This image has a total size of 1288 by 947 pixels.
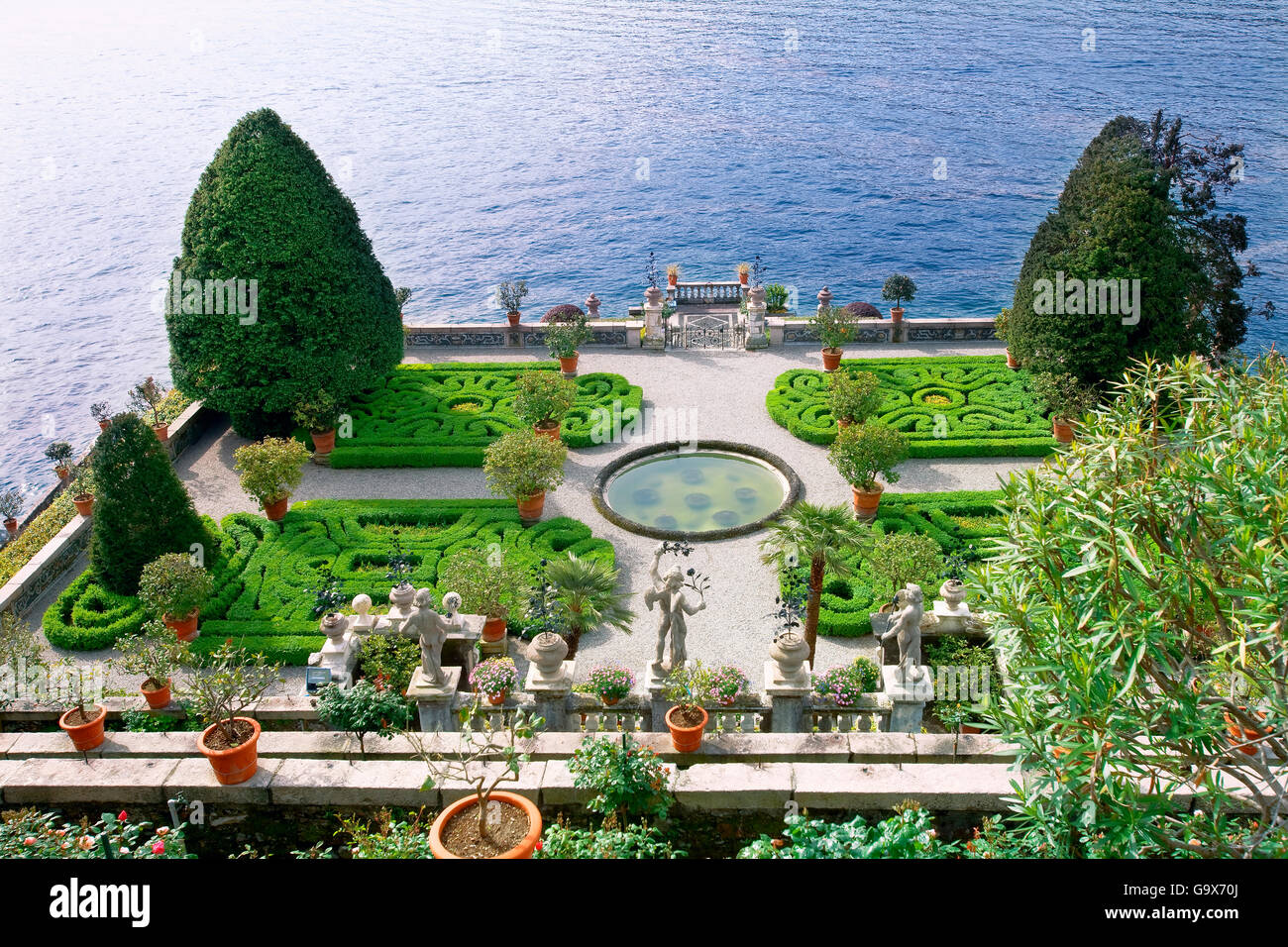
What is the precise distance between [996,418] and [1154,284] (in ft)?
17.8

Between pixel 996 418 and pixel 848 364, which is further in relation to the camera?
pixel 848 364

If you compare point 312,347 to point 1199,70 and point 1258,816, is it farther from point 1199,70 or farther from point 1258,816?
point 1199,70

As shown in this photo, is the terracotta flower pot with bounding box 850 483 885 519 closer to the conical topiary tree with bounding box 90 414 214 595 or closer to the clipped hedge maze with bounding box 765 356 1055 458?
the clipped hedge maze with bounding box 765 356 1055 458

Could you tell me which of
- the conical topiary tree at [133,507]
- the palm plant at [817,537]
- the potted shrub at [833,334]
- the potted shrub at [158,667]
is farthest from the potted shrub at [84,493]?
the potted shrub at [833,334]

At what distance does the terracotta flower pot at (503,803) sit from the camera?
10391 millimetres

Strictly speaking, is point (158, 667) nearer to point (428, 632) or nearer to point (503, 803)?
point (428, 632)

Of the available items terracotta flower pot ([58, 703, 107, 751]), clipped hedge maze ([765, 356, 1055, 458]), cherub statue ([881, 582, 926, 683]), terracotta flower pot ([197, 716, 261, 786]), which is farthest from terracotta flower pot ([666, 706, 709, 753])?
clipped hedge maze ([765, 356, 1055, 458])

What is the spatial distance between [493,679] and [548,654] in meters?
1.08

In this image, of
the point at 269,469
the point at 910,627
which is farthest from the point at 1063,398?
the point at 269,469

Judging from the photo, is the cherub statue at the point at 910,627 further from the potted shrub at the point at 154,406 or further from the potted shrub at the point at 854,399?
the potted shrub at the point at 154,406

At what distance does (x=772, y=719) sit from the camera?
1631 centimetres

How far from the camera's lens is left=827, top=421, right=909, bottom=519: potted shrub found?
23859mm

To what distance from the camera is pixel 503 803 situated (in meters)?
11.2
